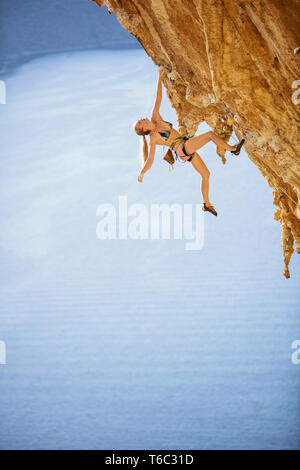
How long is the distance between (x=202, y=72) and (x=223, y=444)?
14.3 m

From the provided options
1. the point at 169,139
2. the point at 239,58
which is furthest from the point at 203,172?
the point at 239,58

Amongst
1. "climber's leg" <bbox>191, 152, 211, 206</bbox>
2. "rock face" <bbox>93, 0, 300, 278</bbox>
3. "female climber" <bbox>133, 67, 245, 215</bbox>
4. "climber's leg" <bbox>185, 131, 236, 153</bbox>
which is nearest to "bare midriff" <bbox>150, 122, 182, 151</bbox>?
"female climber" <bbox>133, 67, 245, 215</bbox>

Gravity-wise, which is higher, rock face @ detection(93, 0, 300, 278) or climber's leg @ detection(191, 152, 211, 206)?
rock face @ detection(93, 0, 300, 278)

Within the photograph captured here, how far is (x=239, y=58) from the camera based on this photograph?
5.20m

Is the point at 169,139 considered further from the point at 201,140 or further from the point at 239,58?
A: the point at 239,58

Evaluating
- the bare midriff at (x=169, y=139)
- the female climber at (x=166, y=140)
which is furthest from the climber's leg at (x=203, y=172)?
the bare midriff at (x=169, y=139)

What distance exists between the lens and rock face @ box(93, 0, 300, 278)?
4555 millimetres

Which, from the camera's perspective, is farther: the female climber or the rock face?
the female climber

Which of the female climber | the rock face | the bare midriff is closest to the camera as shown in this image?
the rock face

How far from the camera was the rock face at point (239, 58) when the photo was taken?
455 centimetres

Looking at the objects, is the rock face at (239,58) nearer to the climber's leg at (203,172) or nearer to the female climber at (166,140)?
the female climber at (166,140)

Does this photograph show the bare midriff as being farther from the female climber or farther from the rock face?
the rock face

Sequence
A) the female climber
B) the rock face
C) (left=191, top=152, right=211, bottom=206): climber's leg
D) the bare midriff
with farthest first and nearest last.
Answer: (left=191, top=152, right=211, bottom=206): climber's leg, the bare midriff, the female climber, the rock face
